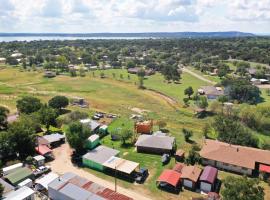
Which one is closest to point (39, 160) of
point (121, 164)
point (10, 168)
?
point (10, 168)

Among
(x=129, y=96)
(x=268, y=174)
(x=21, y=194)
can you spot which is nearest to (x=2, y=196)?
(x=21, y=194)

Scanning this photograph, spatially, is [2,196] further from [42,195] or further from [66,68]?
[66,68]

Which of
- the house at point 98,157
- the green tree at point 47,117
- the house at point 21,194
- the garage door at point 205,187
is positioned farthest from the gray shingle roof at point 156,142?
the house at point 21,194

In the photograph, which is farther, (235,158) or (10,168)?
(235,158)

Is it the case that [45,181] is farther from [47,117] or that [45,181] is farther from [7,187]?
[47,117]

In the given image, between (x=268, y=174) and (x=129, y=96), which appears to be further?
(x=129, y=96)

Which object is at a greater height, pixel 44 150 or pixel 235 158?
pixel 235 158
